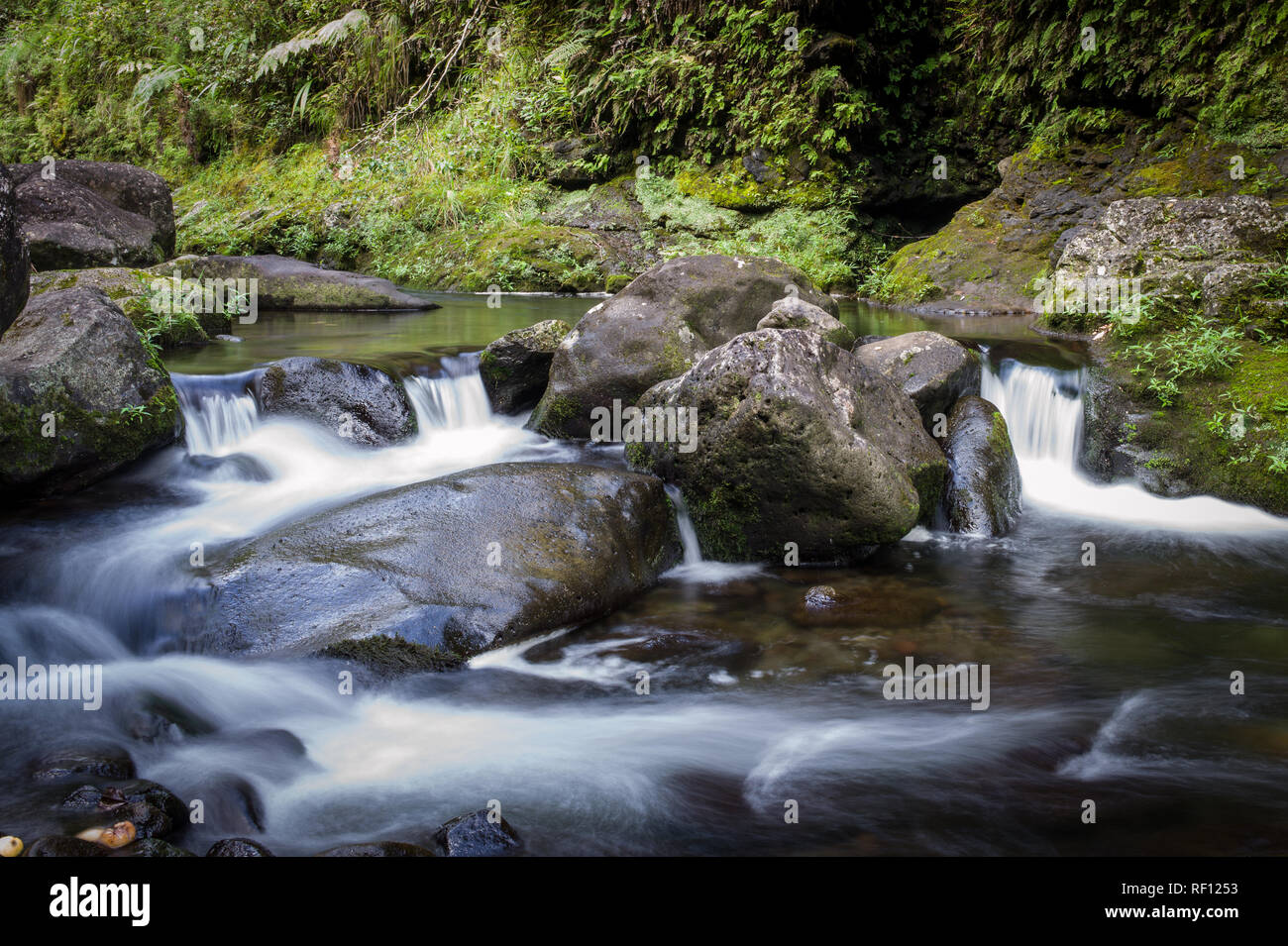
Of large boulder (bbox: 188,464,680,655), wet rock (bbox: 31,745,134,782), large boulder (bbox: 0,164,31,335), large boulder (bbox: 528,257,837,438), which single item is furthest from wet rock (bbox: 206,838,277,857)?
large boulder (bbox: 528,257,837,438)

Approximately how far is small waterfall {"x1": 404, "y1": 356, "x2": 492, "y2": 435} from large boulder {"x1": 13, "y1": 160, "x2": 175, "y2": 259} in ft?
19.3

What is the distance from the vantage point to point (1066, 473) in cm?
738

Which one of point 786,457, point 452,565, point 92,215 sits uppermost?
point 92,215

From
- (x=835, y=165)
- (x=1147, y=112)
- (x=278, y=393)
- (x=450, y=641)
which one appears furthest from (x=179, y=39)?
(x=450, y=641)

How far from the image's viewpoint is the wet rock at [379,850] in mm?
2920

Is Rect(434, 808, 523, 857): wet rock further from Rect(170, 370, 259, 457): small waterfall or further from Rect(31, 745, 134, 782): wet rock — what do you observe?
Rect(170, 370, 259, 457): small waterfall

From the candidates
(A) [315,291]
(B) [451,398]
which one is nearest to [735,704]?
(B) [451,398]

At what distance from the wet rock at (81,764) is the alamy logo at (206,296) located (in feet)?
20.3

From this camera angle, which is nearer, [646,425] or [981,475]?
[646,425]

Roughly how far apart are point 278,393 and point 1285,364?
7646mm

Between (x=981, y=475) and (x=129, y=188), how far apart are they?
1105 cm

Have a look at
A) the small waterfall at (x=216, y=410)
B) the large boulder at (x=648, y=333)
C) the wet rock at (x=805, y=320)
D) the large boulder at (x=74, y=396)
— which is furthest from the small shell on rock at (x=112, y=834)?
the wet rock at (x=805, y=320)

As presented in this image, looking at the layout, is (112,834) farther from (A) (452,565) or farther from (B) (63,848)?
(A) (452,565)
